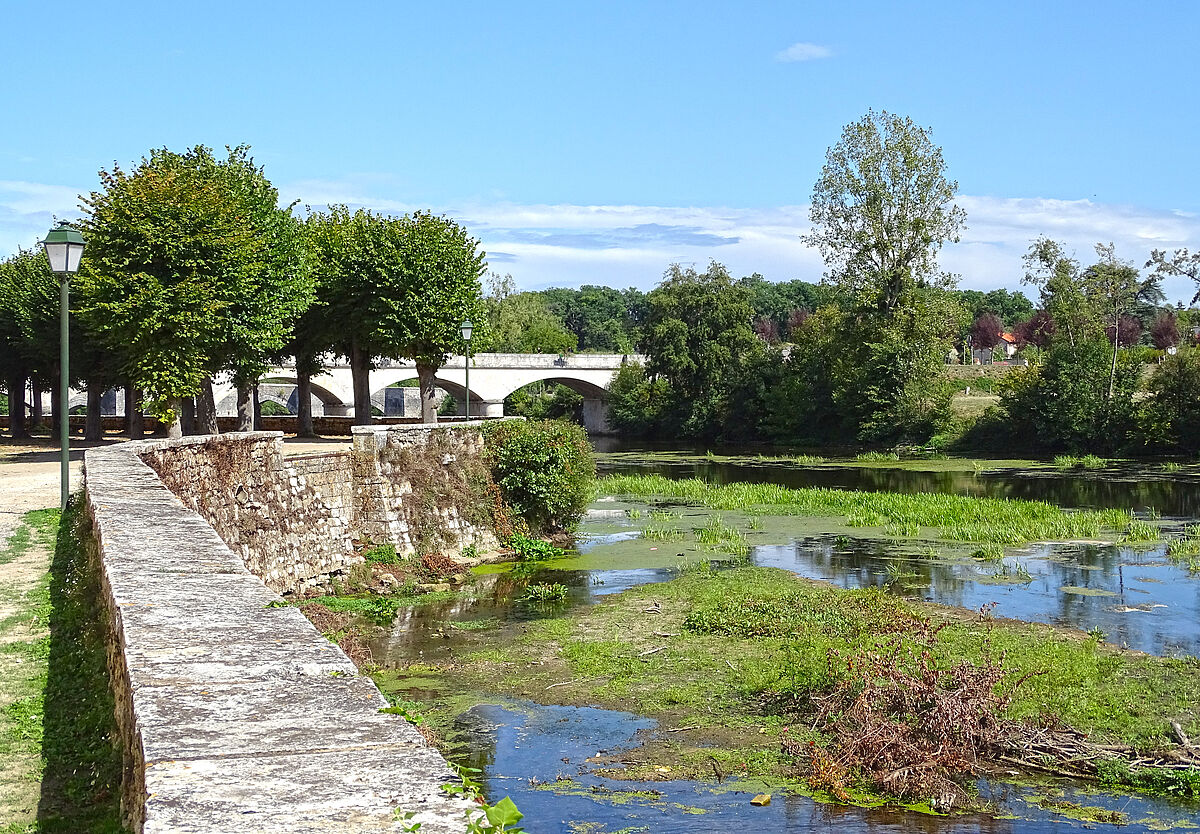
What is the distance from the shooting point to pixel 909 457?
4884cm

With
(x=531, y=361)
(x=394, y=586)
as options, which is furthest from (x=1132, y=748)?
(x=531, y=361)

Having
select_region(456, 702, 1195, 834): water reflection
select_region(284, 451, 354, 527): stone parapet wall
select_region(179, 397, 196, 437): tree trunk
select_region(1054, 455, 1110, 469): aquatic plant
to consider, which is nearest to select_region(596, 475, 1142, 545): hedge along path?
select_region(284, 451, 354, 527): stone parapet wall

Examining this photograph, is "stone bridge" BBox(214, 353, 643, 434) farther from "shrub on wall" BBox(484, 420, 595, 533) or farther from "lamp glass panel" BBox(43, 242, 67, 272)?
"lamp glass panel" BBox(43, 242, 67, 272)

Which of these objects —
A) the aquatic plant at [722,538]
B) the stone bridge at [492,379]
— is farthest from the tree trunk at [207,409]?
the stone bridge at [492,379]

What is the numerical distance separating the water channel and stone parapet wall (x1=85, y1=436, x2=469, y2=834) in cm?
371

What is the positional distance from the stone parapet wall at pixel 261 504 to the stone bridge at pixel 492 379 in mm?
37993

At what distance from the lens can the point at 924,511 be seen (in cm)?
2617

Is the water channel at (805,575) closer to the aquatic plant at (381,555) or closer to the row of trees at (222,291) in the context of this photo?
the aquatic plant at (381,555)

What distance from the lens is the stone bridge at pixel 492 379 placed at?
61344mm

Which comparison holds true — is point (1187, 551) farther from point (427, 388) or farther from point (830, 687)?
point (427, 388)

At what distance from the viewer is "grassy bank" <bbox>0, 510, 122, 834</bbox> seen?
201 inches

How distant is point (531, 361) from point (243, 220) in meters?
37.9

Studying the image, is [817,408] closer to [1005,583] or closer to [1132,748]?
[1005,583]

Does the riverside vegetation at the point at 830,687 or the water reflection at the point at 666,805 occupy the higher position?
the riverside vegetation at the point at 830,687
